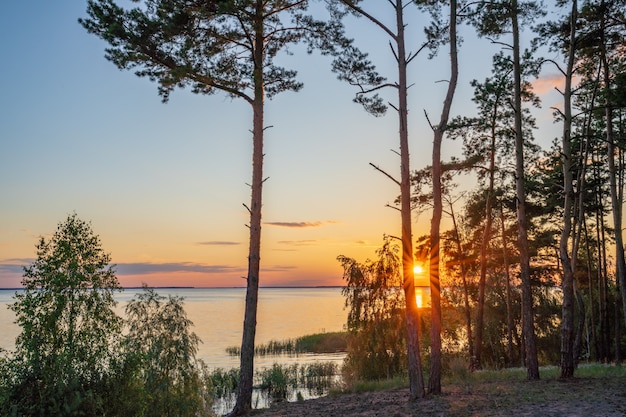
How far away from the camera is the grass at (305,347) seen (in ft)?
138

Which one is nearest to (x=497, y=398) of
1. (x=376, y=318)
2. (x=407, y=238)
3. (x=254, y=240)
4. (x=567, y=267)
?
(x=407, y=238)

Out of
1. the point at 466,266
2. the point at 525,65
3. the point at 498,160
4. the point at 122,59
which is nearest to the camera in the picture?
the point at 122,59

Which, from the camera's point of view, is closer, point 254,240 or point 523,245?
point 254,240

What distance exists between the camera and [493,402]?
A: 38.4 feet

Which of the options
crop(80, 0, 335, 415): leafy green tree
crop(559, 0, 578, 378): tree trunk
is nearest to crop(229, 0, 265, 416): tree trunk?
crop(80, 0, 335, 415): leafy green tree

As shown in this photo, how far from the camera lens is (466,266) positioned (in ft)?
110

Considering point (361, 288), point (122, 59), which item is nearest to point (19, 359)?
point (122, 59)

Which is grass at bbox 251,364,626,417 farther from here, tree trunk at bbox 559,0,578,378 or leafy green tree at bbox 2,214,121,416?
leafy green tree at bbox 2,214,121,416

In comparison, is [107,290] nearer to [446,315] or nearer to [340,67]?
[340,67]

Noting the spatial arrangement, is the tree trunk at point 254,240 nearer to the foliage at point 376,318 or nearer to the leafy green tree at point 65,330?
the leafy green tree at point 65,330

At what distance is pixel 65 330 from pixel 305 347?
Answer: 114 ft

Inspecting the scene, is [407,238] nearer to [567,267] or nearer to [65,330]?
[567,267]

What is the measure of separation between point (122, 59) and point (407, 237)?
938 centimetres

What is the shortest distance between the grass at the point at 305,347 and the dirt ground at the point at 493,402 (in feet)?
89.0
